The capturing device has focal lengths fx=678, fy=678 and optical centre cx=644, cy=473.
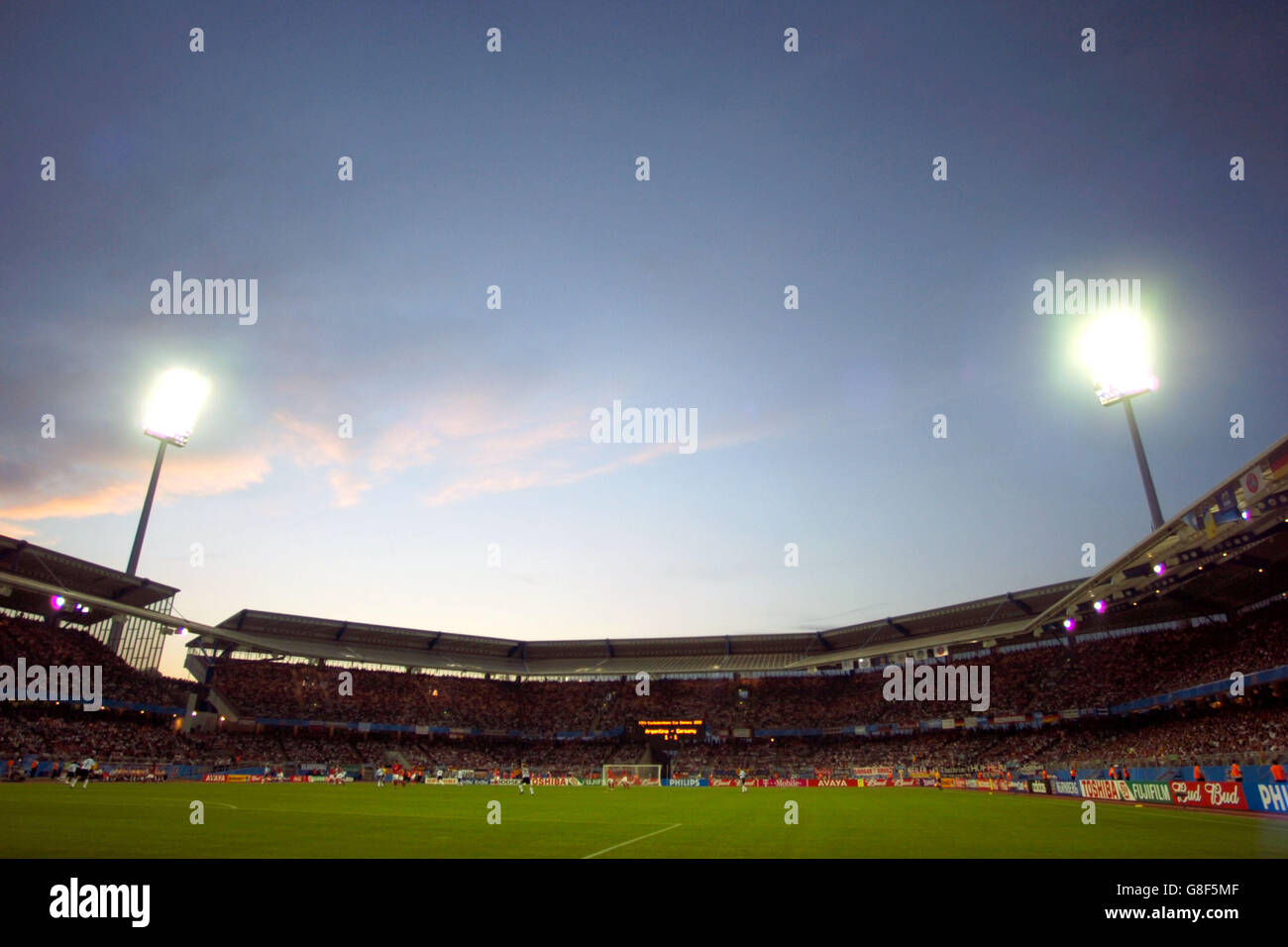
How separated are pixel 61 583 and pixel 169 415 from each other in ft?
62.1

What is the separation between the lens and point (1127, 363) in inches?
1684

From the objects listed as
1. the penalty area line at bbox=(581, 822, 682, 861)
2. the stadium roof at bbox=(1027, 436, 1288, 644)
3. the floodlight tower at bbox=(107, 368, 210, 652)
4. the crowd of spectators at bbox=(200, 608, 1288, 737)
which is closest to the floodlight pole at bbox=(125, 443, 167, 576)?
the floodlight tower at bbox=(107, 368, 210, 652)

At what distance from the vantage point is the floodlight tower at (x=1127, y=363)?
139 ft

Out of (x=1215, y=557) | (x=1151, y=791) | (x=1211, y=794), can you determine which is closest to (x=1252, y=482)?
(x=1215, y=557)

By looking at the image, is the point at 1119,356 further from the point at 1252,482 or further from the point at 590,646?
the point at 590,646

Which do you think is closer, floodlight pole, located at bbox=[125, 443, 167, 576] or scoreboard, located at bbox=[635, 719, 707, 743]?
floodlight pole, located at bbox=[125, 443, 167, 576]

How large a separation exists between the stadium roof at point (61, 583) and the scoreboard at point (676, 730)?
52910mm

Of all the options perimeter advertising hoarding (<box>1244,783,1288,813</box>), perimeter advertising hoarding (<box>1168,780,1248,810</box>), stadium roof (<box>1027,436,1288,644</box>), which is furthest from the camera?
stadium roof (<box>1027,436,1288,644</box>)

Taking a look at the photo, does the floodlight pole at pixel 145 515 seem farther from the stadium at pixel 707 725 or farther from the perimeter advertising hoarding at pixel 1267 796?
the perimeter advertising hoarding at pixel 1267 796

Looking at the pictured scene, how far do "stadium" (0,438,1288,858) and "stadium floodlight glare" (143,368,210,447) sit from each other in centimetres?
1326

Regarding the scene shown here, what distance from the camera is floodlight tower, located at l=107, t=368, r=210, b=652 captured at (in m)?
60.5

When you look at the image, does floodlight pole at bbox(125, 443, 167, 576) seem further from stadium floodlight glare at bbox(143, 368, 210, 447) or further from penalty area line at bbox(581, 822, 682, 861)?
penalty area line at bbox(581, 822, 682, 861)

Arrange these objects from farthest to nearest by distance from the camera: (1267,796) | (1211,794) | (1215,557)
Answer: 1. (1215,557)
2. (1211,794)
3. (1267,796)

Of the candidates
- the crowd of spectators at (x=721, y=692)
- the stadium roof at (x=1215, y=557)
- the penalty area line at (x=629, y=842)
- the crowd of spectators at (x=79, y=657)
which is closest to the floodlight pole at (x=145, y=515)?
the crowd of spectators at (x=79, y=657)
